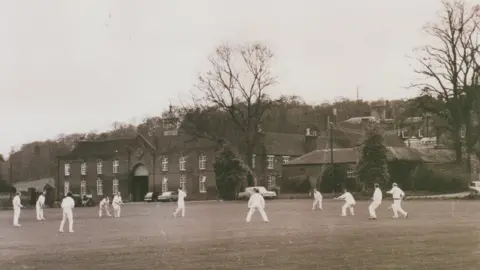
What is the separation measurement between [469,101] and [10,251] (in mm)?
46377

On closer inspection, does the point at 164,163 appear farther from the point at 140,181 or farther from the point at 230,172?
the point at 230,172

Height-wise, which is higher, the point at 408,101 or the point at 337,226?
the point at 408,101

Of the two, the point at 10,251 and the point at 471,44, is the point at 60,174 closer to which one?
the point at 471,44

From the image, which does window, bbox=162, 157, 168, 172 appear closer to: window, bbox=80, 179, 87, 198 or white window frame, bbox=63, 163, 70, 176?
window, bbox=80, 179, 87, 198

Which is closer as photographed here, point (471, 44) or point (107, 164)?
point (471, 44)

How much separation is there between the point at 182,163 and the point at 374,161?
115ft

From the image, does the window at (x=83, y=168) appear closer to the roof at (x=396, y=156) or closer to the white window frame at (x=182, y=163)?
the white window frame at (x=182, y=163)

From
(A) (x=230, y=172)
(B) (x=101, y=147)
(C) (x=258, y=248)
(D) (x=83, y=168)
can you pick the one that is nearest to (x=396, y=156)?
(A) (x=230, y=172)

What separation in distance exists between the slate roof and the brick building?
6.51 m

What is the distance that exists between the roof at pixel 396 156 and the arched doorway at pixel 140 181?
72.9ft

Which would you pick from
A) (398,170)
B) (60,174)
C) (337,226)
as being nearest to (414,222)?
(337,226)

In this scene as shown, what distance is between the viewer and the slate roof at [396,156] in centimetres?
7056

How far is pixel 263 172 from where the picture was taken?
3359 inches

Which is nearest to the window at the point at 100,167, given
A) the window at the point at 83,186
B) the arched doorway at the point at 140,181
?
the window at the point at 83,186
